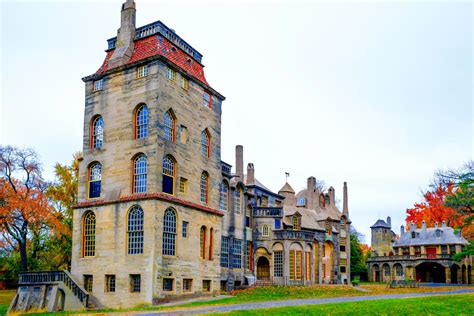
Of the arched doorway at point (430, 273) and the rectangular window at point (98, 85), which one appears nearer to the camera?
the rectangular window at point (98, 85)

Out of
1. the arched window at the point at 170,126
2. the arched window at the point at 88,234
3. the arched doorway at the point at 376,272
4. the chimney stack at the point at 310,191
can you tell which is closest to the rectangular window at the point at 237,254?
the arched window at the point at 88,234

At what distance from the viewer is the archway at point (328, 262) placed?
5288 cm

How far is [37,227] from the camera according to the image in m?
39.3

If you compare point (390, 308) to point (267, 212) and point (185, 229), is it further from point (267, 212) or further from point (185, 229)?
point (267, 212)

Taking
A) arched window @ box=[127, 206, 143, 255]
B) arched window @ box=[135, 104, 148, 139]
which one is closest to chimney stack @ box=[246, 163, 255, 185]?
arched window @ box=[135, 104, 148, 139]

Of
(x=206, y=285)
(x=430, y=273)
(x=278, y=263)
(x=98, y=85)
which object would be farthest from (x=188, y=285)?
(x=430, y=273)

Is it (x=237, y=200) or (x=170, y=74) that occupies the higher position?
(x=170, y=74)

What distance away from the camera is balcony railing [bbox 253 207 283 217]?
4431 cm

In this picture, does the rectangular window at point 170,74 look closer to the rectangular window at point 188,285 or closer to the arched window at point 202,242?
the arched window at point 202,242

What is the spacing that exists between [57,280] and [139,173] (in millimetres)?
7897

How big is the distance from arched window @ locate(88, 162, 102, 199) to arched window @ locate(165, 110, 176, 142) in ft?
16.5

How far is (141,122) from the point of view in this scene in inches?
1198

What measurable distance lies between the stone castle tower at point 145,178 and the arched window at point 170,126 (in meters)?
0.06

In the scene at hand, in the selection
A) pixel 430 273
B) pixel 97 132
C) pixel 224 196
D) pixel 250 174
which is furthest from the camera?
pixel 430 273
